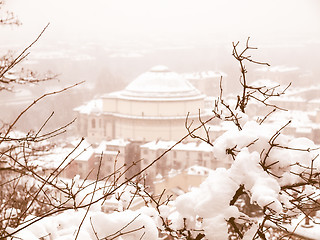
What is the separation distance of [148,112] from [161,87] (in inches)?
51.9

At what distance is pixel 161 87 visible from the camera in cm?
1827

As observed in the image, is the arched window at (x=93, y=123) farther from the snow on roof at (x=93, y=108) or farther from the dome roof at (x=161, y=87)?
the dome roof at (x=161, y=87)

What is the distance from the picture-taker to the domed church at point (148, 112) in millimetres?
17047

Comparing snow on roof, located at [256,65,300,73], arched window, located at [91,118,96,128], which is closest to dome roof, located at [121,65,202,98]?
arched window, located at [91,118,96,128]

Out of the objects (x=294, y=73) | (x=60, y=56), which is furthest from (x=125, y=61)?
(x=294, y=73)

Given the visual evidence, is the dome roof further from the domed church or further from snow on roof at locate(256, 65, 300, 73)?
snow on roof at locate(256, 65, 300, 73)

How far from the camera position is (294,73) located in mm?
30219

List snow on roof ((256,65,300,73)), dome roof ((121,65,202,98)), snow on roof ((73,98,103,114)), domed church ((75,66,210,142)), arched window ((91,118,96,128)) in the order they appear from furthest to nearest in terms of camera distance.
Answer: snow on roof ((256,65,300,73)) → snow on roof ((73,98,103,114)) → arched window ((91,118,96,128)) → dome roof ((121,65,202,98)) → domed church ((75,66,210,142))

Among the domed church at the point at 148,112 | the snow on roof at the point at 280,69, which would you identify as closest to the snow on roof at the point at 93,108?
the domed church at the point at 148,112

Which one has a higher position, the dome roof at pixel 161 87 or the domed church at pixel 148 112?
the dome roof at pixel 161 87

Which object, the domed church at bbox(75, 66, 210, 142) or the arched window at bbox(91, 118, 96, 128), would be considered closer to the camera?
the domed church at bbox(75, 66, 210, 142)

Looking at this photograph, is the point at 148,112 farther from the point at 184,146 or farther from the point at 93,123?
the point at 184,146

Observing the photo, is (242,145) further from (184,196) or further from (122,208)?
(122,208)

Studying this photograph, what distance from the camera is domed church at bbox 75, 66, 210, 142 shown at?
671 inches
